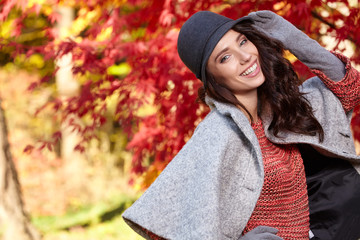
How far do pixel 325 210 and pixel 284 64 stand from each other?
2.35ft

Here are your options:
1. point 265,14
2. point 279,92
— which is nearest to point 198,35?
point 265,14

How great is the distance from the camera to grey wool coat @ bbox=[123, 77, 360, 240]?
1795 millimetres

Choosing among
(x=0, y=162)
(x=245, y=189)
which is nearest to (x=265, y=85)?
(x=245, y=189)

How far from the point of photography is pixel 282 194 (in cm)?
204

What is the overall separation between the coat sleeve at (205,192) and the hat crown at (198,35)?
326mm

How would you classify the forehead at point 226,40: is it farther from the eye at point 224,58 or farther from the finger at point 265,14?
the finger at point 265,14

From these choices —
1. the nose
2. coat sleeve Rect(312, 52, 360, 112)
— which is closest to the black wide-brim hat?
the nose

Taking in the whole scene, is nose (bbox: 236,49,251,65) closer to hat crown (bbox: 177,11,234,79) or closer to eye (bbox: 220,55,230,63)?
eye (bbox: 220,55,230,63)

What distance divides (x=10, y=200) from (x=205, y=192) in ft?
12.8

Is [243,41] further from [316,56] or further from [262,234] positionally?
[262,234]

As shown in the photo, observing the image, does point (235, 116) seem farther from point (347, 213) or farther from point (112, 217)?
point (112, 217)

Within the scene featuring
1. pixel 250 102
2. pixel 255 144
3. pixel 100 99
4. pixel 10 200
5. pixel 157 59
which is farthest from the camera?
pixel 10 200

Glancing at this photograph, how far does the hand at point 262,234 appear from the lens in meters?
1.84

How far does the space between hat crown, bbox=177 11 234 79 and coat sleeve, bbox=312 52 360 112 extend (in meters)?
0.55
